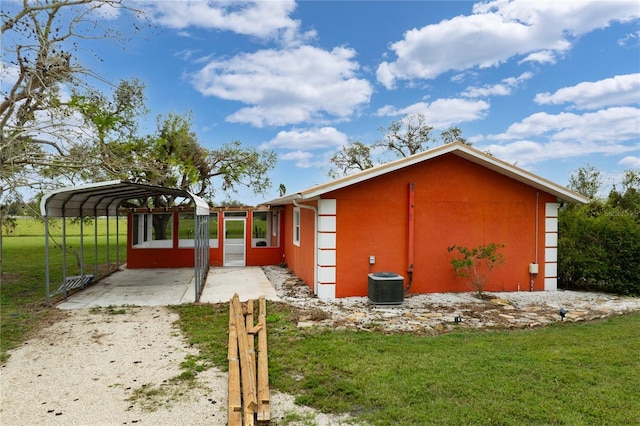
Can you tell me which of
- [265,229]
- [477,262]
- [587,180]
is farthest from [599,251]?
[587,180]

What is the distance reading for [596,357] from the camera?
16.9 ft

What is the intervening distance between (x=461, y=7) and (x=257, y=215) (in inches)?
388

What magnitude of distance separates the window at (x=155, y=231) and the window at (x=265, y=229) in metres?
3.06

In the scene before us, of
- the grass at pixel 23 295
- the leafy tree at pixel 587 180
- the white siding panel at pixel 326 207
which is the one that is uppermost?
the leafy tree at pixel 587 180

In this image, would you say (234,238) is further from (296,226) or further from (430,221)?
(430,221)

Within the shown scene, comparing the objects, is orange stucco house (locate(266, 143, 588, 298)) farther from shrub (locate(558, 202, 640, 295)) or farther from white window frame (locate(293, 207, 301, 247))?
white window frame (locate(293, 207, 301, 247))

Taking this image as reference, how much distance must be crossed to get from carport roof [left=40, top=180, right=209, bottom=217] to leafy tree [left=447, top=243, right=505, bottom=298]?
6.22 meters

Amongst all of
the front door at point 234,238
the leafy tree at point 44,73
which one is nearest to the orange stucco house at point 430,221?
the front door at point 234,238

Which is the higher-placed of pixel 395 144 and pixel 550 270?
pixel 395 144

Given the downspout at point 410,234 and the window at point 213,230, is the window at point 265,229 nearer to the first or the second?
the window at point 213,230

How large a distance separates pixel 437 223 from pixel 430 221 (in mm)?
197

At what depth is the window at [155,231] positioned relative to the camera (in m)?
14.8

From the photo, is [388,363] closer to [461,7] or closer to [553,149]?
[461,7]

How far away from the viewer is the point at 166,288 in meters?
10.8
